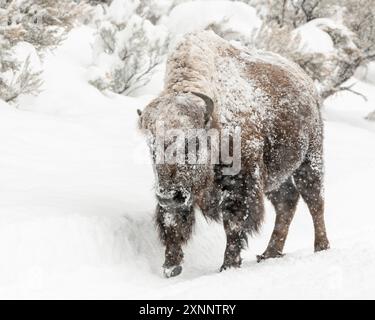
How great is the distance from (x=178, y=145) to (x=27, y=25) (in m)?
5.28

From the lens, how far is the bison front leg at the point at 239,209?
470 cm

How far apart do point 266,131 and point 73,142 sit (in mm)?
3534

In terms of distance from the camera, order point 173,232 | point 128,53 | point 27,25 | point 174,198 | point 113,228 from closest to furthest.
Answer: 1. point 174,198
2. point 173,232
3. point 113,228
4. point 27,25
5. point 128,53

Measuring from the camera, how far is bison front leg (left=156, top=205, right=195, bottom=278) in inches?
182

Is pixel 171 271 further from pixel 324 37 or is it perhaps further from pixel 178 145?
pixel 324 37

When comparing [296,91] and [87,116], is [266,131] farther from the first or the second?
[87,116]

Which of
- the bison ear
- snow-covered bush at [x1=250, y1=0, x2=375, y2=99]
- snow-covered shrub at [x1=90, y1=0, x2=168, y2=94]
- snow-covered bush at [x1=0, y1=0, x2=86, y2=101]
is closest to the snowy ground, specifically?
snow-covered bush at [x1=0, y1=0, x2=86, y2=101]

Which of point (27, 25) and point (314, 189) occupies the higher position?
point (314, 189)

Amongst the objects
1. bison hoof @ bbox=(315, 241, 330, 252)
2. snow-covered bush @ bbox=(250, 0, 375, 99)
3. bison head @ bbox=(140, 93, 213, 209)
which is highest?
bison head @ bbox=(140, 93, 213, 209)

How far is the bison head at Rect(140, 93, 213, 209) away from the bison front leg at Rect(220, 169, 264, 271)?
0.95 ft

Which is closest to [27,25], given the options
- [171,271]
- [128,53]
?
[128,53]

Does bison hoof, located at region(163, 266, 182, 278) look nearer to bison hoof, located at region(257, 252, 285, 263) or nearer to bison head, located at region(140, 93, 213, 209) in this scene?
bison head, located at region(140, 93, 213, 209)

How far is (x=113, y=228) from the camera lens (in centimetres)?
493

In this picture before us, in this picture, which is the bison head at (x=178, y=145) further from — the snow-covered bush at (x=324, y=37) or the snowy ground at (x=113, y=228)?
the snow-covered bush at (x=324, y=37)
